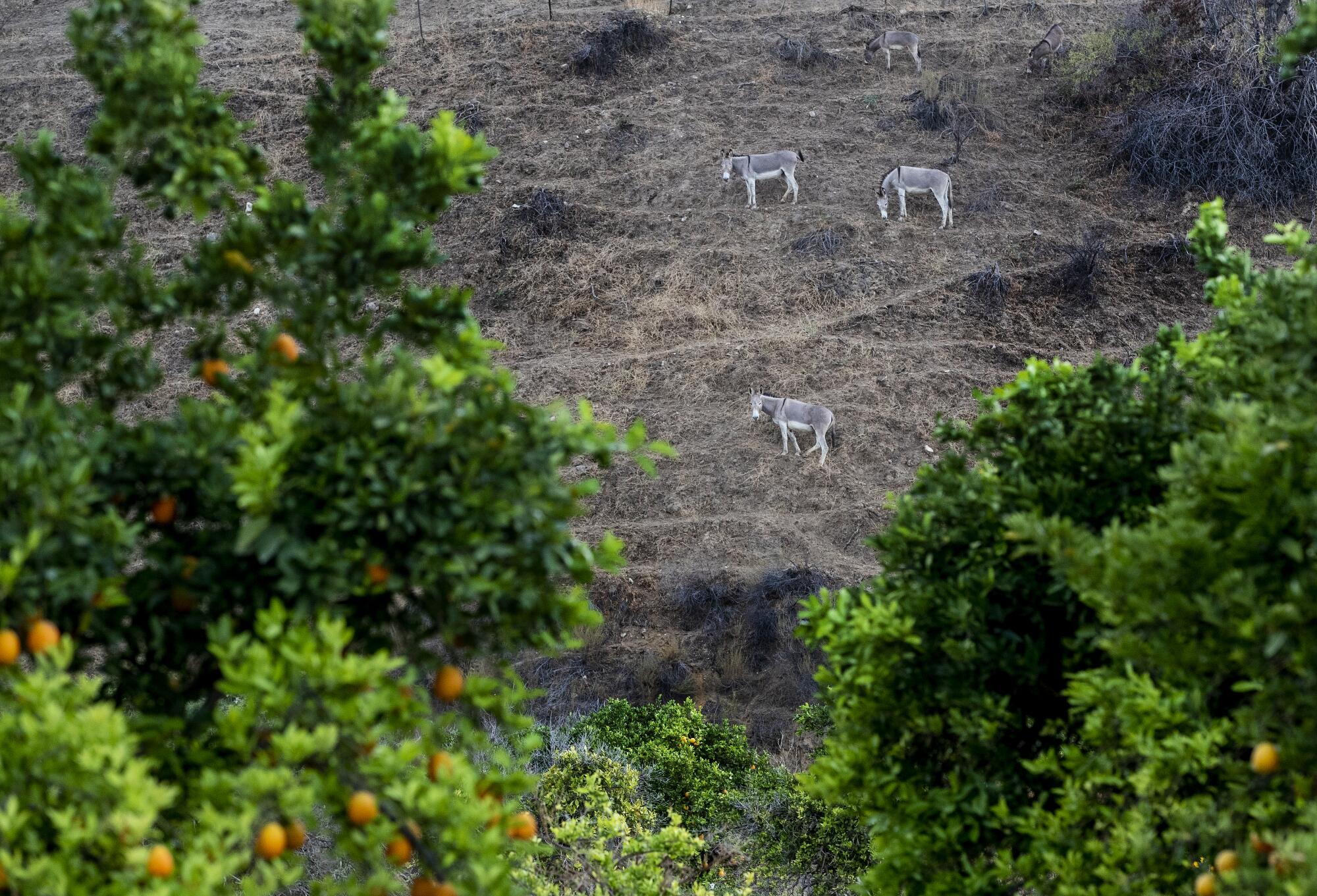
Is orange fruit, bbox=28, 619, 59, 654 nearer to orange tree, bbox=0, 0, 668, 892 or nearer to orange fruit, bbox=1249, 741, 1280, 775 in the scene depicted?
orange tree, bbox=0, 0, 668, 892

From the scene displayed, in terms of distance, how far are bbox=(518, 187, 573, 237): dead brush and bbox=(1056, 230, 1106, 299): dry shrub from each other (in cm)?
661

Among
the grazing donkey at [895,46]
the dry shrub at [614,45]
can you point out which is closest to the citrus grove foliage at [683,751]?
the dry shrub at [614,45]

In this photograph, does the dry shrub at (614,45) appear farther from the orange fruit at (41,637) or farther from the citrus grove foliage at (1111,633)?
the orange fruit at (41,637)

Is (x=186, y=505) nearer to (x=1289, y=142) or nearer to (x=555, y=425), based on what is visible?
(x=555, y=425)

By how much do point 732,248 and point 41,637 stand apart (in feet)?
44.7

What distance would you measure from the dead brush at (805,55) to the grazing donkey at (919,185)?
447 centimetres

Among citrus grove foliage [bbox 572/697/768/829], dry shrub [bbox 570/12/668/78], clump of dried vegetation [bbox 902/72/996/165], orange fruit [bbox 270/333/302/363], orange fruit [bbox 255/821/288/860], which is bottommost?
citrus grove foliage [bbox 572/697/768/829]

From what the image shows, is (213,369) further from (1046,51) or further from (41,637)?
(1046,51)

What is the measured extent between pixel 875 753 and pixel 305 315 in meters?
2.36

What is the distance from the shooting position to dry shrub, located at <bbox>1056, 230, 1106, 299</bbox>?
1420cm

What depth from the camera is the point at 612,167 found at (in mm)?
17250

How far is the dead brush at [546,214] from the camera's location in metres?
15.9

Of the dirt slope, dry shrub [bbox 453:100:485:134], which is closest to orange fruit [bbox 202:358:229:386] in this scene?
the dirt slope

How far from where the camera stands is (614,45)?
19.4 metres
